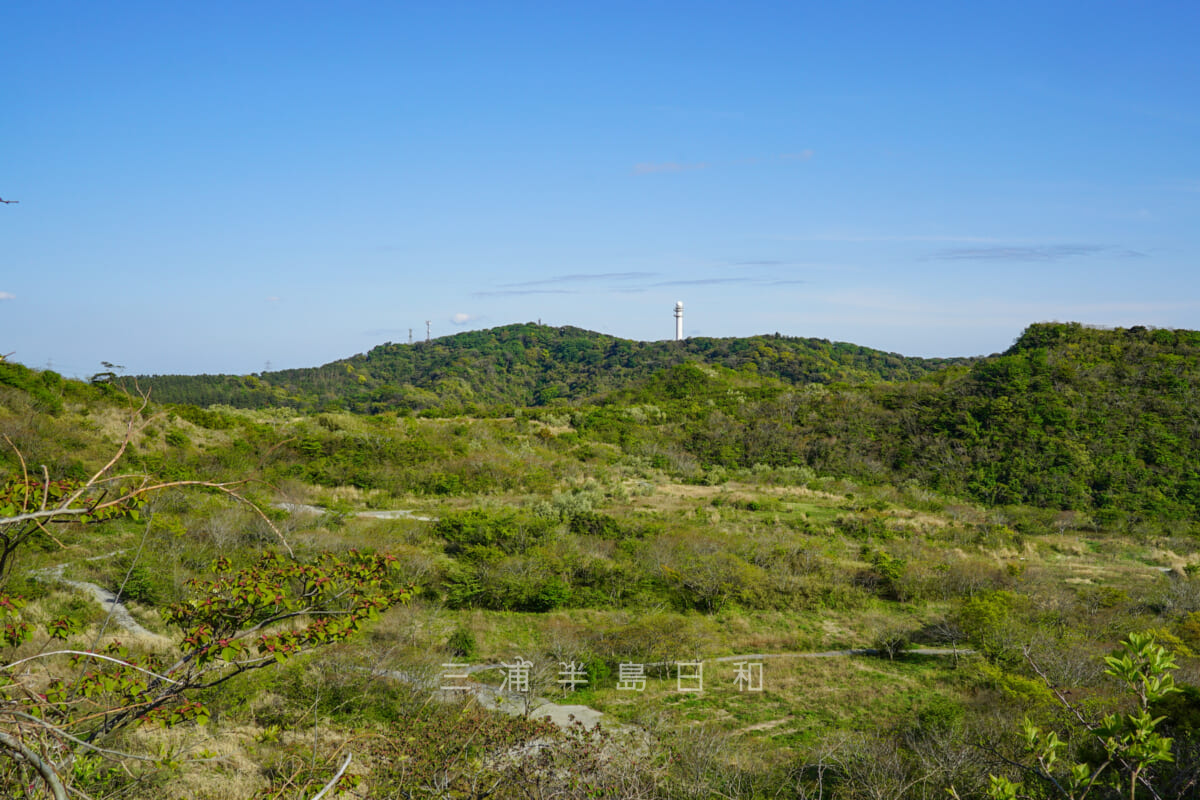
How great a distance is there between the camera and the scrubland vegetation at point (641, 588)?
12.6 ft

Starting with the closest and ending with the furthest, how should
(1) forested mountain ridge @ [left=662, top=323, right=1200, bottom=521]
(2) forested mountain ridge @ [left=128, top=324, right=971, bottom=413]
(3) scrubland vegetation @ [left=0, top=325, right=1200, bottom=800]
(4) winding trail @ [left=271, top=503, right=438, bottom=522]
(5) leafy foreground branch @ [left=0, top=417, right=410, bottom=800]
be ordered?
(5) leafy foreground branch @ [left=0, top=417, right=410, bottom=800] < (3) scrubland vegetation @ [left=0, top=325, right=1200, bottom=800] < (4) winding trail @ [left=271, top=503, right=438, bottom=522] < (1) forested mountain ridge @ [left=662, top=323, right=1200, bottom=521] < (2) forested mountain ridge @ [left=128, top=324, right=971, bottom=413]

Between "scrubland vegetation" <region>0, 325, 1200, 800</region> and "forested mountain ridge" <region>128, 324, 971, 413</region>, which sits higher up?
"forested mountain ridge" <region>128, 324, 971, 413</region>

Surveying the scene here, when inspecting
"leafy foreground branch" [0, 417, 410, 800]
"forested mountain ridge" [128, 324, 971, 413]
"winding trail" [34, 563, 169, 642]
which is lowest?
"winding trail" [34, 563, 169, 642]

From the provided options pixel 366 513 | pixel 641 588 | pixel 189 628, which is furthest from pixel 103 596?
pixel 189 628

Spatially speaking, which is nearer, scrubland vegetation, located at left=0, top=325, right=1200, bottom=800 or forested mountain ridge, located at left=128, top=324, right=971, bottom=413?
scrubland vegetation, located at left=0, top=325, right=1200, bottom=800

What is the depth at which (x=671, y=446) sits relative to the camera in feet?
130

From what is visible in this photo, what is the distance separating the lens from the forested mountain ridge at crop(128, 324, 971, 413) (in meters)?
62.8

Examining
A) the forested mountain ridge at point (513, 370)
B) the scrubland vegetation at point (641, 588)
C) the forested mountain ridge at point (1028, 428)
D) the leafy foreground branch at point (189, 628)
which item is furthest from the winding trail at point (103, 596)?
the forested mountain ridge at point (513, 370)

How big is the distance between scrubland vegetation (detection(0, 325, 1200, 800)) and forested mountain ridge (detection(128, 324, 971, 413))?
72.5ft

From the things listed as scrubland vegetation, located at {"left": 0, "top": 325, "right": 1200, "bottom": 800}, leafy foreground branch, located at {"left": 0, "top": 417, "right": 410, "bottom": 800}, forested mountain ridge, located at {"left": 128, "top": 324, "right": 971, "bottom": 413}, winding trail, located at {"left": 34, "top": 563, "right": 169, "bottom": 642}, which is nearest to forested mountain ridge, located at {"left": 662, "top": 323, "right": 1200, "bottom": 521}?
scrubland vegetation, located at {"left": 0, "top": 325, "right": 1200, "bottom": 800}

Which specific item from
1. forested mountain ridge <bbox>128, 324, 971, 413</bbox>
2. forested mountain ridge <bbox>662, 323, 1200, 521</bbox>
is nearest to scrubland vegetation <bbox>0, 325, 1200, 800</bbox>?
forested mountain ridge <bbox>662, 323, 1200, 521</bbox>

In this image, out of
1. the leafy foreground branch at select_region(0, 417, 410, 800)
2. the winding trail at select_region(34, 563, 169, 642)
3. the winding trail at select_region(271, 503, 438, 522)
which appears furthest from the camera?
the winding trail at select_region(271, 503, 438, 522)

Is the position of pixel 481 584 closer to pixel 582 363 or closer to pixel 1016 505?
pixel 1016 505

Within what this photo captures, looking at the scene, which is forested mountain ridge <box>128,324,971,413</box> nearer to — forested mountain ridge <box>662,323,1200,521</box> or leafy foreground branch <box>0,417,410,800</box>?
forested mountain ridge <box>662,323,1200,521</box>
